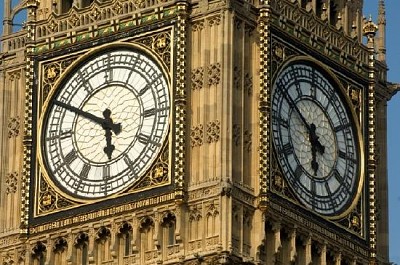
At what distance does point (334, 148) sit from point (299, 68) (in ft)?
5.76

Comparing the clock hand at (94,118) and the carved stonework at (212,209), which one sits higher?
the clock hand at (94,118)

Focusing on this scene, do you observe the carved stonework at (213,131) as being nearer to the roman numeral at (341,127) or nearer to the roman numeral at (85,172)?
the roman numeral at (85,172)

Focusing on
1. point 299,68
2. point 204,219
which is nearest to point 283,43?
point 299,68

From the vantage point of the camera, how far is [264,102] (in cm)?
5591

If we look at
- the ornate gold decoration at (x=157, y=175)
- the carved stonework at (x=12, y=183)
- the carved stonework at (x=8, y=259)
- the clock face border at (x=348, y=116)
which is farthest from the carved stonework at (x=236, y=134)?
the carved stonework at (x=8, y=259)

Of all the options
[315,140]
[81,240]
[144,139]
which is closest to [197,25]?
[144,139]

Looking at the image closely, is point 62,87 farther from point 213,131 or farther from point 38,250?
point 213,131

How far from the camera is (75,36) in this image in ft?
190

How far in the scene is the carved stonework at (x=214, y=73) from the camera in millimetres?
55609

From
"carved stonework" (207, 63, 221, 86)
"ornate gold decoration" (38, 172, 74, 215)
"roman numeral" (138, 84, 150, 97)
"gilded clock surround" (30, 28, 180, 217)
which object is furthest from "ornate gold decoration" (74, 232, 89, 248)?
"carved stonework" (207, 63, 221, 86)

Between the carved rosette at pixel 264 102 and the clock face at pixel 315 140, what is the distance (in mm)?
552

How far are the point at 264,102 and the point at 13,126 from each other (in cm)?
552

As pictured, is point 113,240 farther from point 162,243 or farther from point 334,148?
point 334,148

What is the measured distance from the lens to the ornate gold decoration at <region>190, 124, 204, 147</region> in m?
55.5
